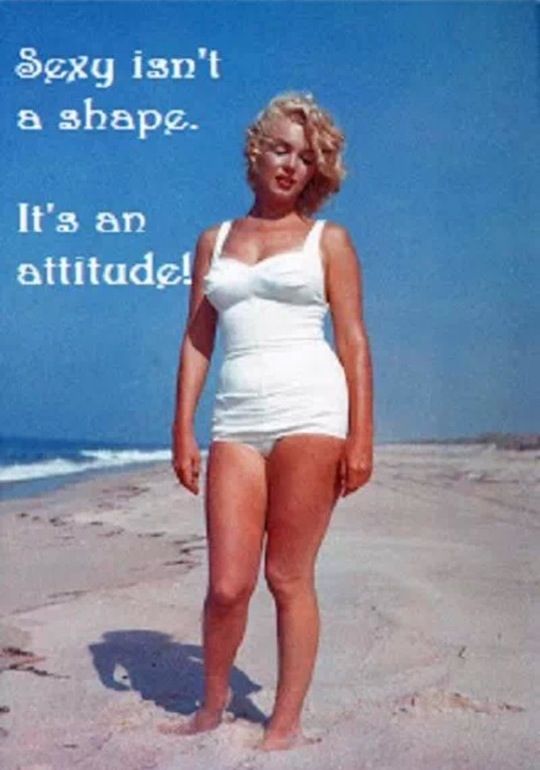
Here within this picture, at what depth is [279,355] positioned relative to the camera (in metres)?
1.50

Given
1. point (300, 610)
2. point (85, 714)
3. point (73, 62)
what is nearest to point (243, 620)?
point (300, 610)

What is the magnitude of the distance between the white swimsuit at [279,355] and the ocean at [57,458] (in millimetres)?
441

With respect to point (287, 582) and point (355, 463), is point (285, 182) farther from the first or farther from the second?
point (287, 582)

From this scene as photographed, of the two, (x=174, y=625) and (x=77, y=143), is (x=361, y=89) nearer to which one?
(x=77, y=143)

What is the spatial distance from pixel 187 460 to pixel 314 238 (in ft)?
1.21

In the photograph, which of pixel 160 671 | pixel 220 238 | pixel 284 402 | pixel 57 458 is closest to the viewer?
pixel 284 402

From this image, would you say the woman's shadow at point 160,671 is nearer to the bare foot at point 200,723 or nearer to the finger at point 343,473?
the bare foot at point 200,723

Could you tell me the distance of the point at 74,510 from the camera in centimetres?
293

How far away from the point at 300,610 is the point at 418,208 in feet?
2.38

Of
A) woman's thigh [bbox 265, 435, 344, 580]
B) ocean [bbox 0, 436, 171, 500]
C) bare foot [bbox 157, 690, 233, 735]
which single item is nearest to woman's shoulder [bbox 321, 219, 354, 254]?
woman's thigh [bbox 265, 435, 344, 580]

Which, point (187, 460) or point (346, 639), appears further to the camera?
point (346, 639)

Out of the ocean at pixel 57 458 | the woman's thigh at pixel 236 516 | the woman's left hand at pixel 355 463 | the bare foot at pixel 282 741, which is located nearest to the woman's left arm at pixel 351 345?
the woman's left hand at pixel 355 463

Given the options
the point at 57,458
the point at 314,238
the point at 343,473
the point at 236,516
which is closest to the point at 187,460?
the point at 236,516

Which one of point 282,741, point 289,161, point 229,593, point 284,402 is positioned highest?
point 289,161
